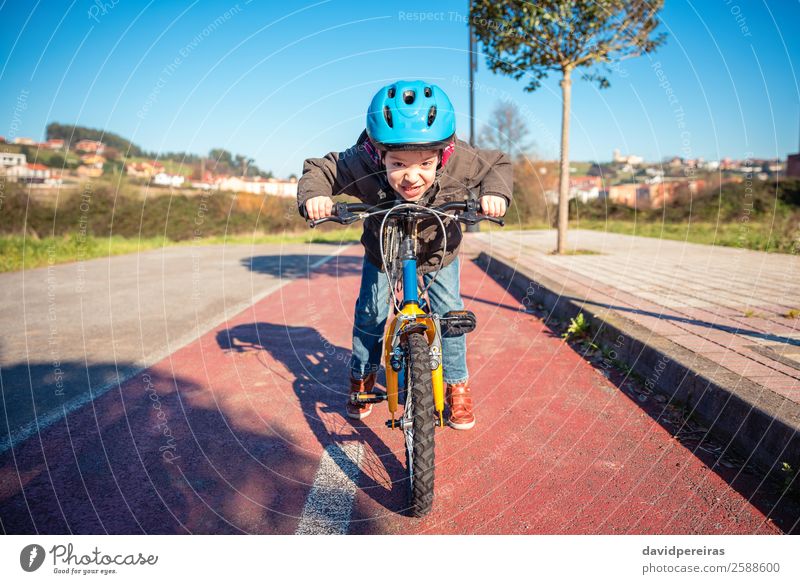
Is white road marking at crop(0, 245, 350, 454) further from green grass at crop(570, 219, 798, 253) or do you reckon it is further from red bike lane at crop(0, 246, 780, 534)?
green grass at crop(570, 219, 798, 253)

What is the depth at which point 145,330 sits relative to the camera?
6.25 m

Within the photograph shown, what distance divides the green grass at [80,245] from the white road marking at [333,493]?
22.6 feet

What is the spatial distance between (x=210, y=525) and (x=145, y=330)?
4.34 meters

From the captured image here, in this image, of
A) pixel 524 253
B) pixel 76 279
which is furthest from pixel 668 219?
pixel 76 279

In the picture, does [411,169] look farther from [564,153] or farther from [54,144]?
[564,153]

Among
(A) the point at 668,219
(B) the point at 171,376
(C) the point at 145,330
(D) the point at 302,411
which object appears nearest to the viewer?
(D) the point at 302,411

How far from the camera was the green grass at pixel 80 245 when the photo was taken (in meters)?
12.9

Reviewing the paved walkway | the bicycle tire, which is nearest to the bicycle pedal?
the bicycle tire

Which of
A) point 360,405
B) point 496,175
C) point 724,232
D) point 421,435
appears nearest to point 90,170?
point 360,405

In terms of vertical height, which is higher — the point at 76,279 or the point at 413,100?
the point at 413,100

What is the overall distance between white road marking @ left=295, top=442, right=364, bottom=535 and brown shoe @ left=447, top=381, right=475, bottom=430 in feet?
1.97

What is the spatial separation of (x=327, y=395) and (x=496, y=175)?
6.62 ft

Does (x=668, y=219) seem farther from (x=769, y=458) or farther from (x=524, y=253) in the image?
(x=769, y=458)

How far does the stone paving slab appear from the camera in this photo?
11.3 feet
